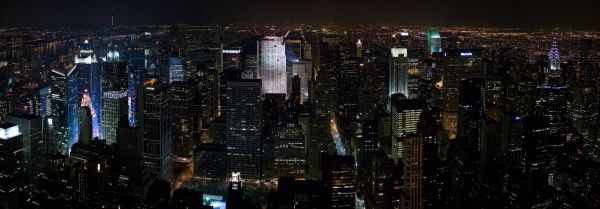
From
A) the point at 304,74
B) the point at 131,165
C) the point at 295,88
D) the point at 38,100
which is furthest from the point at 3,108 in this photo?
the point at 304,74

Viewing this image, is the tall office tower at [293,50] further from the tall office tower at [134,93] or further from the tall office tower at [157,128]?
the tall office tower at [134,93]

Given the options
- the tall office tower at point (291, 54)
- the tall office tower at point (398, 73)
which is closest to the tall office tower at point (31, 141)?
the tall office tower at point (291, 54)

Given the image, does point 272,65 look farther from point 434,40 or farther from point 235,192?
point 235,192

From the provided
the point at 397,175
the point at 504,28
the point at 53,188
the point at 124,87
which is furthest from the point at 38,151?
the point at 504,28

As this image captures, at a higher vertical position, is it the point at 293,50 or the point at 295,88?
the point at 293,50

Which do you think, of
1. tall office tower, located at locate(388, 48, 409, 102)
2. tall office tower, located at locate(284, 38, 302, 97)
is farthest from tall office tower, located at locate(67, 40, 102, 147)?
tall office tower, located at locate(388, 48, 409, 102)
